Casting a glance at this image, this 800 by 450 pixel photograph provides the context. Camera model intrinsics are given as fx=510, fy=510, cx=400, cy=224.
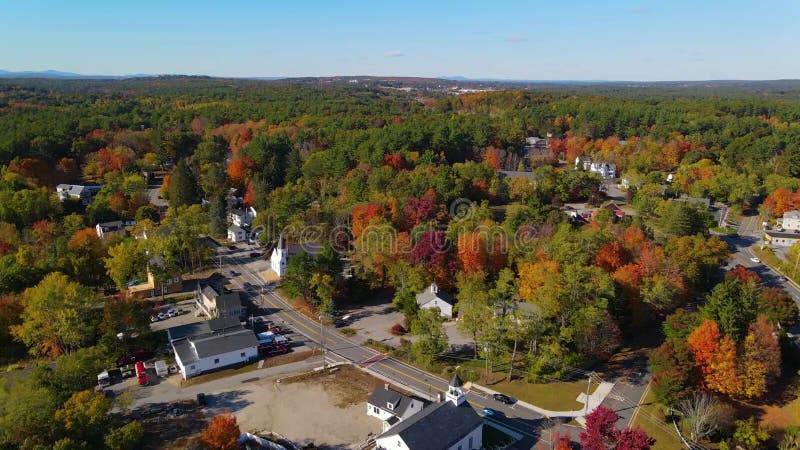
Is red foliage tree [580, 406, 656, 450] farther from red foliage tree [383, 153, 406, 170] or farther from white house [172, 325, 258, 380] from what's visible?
red foliage tree [383, 153, 406, 170]

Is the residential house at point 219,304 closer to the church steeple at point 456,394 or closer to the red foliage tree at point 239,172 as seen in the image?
the church steeple at point 456,394

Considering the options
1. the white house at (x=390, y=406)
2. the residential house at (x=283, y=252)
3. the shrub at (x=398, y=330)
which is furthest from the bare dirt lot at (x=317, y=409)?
the residential house at (x=283, y=252)

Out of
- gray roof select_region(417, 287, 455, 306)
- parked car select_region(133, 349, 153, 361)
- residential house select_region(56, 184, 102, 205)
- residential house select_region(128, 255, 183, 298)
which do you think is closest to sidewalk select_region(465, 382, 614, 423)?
gray roof select_region(417, 287, 455, 306)

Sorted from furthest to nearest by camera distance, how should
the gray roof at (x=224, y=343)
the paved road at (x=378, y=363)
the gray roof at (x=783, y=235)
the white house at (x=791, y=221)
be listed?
the white house at (x=791, y=221)
the gray roof at (x=783, y=235)
the gray roof at (x=224, y=343)
the paved road at (x=378, y=363)

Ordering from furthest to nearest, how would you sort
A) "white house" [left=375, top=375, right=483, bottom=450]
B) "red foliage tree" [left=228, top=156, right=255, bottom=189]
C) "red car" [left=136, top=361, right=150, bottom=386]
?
"red foliage tree" [left=228, top=156, right=255, bottom=189] → "red car" [left=136, top=361, right=150, bottom=386] → "white house" [left=375, top=375, right=483, bottom=450]

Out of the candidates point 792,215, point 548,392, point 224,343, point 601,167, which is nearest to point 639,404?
point 548,392

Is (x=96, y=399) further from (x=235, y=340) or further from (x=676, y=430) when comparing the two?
(x=676, y=430)

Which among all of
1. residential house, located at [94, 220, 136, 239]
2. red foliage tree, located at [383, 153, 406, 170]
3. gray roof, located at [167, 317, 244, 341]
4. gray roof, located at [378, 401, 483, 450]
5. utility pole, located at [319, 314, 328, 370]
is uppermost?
red foliage tree, located at [383, 153, 406, 170]
